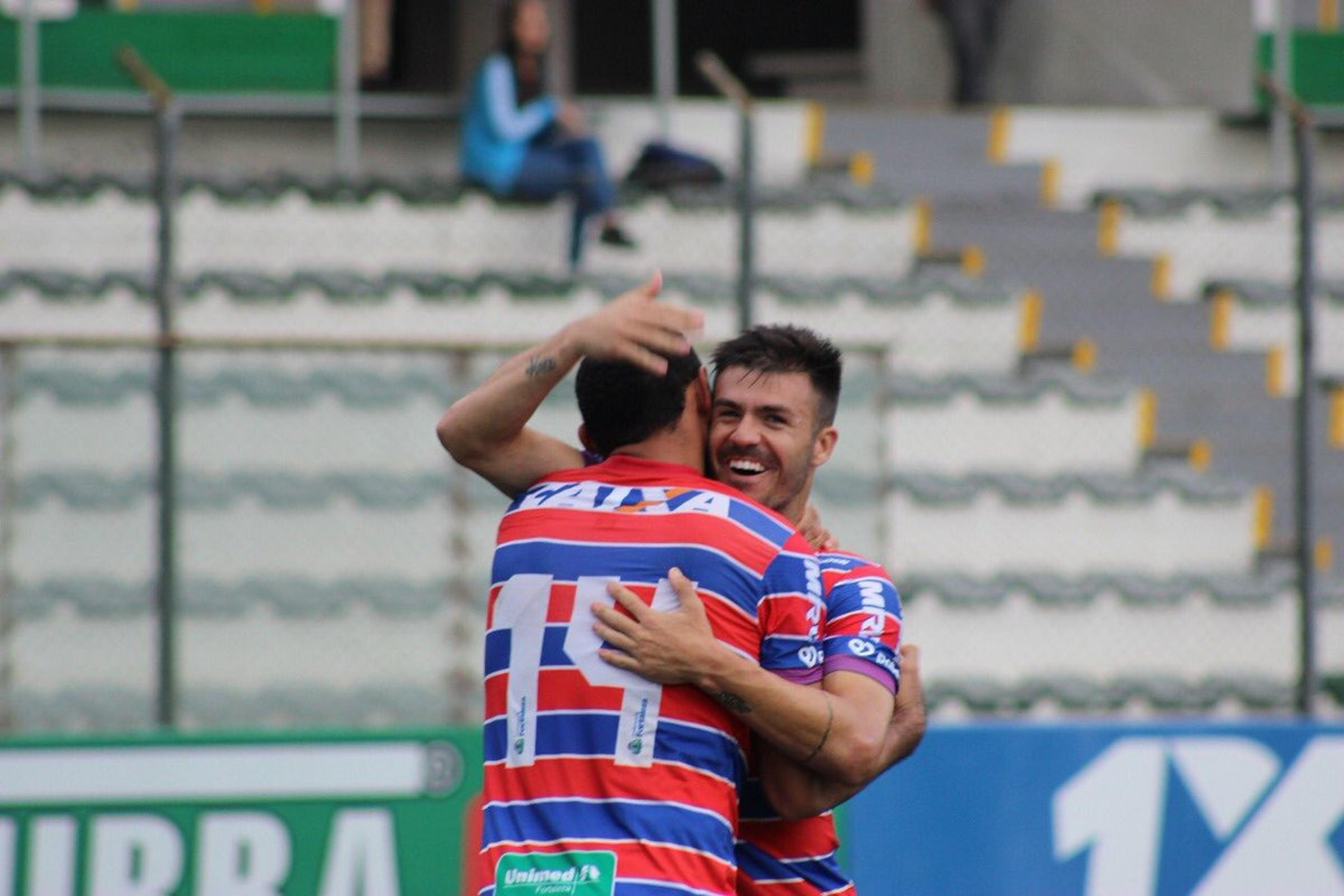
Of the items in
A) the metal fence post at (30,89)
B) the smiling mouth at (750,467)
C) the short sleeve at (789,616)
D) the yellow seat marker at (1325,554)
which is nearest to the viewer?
the short sleeve at (789,616)

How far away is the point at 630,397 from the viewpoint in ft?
11.0

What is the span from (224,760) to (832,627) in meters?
3.22

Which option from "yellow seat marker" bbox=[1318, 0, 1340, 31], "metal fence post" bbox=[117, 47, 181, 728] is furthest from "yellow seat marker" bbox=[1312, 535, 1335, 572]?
"metal fence post" bbox=[117, 47, 181, 728]

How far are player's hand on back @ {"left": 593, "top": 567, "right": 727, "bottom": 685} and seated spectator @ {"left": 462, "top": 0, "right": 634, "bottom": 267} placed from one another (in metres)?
5.87

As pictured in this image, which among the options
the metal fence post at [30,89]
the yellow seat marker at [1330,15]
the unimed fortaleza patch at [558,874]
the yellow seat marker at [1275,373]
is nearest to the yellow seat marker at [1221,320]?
the yellow seat marker at [1275,373]

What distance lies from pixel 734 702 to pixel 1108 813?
346 centimetres

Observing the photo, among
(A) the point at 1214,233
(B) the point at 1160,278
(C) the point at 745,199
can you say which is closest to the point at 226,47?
(C) the point at 745,199

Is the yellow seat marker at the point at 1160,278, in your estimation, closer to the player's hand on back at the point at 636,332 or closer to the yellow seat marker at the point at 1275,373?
the yellow seat marker at the point at 1275,373

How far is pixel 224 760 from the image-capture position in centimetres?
611

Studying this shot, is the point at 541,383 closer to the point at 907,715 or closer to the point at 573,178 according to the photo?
the point at 907,715

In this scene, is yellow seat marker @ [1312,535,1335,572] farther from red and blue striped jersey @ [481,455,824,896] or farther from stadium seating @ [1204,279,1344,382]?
red and blue striped jersey @ [481,455,824,896]

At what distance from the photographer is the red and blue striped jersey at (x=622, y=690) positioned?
3186mm

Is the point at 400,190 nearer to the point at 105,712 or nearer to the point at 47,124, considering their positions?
the point at 47,124

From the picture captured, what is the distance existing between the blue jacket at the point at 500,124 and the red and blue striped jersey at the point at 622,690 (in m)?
6.08
